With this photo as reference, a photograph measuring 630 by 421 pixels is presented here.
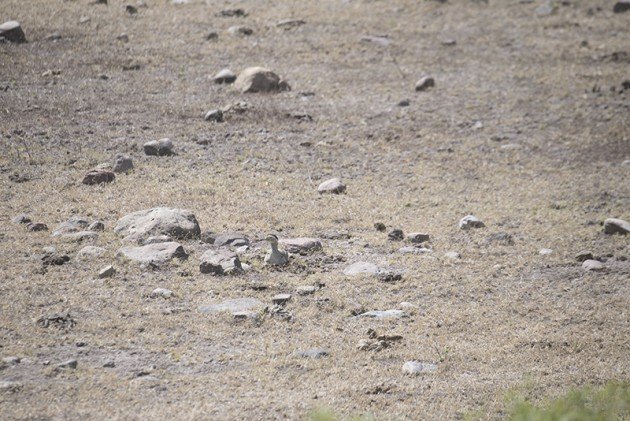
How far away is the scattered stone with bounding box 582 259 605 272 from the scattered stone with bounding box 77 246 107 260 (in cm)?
435

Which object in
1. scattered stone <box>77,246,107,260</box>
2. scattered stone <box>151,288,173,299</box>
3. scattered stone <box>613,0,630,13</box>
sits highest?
scattered stone <box>151,288,173,299</box>

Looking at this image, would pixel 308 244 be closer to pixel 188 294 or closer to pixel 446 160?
pixel 188 294

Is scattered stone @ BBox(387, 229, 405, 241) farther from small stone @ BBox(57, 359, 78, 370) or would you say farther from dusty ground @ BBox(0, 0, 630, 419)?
small stone @ BBox(57, 359, 78, 370)

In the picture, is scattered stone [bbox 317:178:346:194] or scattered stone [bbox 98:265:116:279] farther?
scattered stone [bbox 317:178:346:194]

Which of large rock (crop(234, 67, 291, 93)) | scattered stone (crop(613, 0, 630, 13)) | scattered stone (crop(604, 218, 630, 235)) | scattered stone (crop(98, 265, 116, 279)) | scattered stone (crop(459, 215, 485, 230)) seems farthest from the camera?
scattered stone (crop(613, 0, 630, 13))

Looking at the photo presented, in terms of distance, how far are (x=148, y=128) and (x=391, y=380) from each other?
6.27 m

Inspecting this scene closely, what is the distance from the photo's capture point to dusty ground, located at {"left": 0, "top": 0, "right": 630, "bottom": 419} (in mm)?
5613

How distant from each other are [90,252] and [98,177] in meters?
2.02

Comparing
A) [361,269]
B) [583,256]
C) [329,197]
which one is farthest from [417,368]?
[329,197]

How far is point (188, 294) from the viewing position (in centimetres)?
673

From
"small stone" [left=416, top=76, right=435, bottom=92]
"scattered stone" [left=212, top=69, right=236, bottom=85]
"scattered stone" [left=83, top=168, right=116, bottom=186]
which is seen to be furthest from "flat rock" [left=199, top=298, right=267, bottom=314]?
"small stone" [left=416, top=76, right=435, bottom=92]

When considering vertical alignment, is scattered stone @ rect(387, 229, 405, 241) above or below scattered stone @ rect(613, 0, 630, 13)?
above

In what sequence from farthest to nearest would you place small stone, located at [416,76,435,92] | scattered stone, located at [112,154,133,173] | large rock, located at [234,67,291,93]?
small stone, located at [416,76,435,92]
large rock, located at [234,67,291,93]
scattered stone, located at [112,154,133,173]

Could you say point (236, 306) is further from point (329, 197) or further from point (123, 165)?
point (123, 165)
